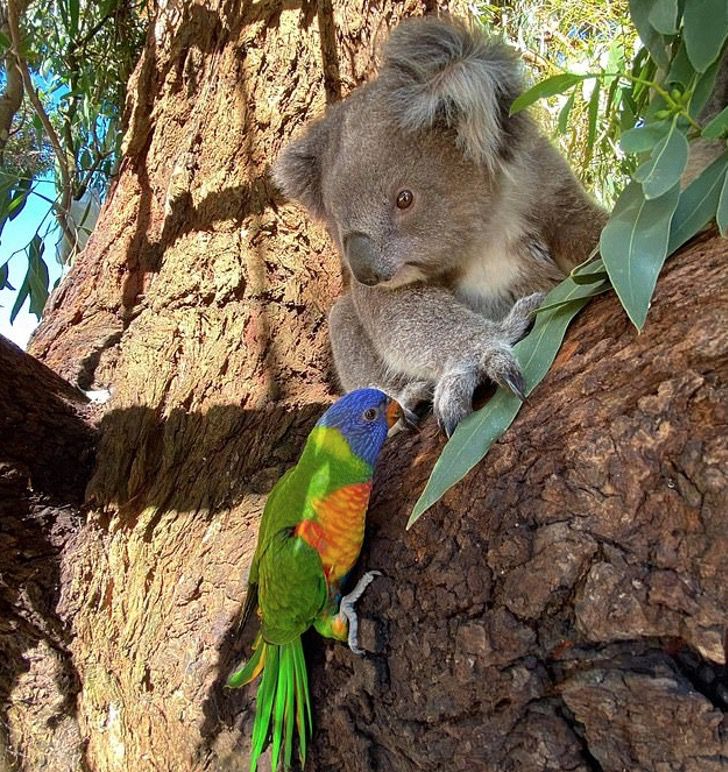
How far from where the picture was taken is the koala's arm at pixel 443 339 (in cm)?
134

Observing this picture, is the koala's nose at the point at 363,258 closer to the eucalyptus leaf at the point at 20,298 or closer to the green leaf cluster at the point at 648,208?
the green leaf cluster at the point at 648,208

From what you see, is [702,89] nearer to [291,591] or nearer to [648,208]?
[648,208]

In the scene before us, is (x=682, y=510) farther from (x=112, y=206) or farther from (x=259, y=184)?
(x=112, y=206)

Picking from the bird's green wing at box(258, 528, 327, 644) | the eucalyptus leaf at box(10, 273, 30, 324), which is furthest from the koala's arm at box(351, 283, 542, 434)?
the eucalyptus leaf at box(10, 273, 30, 324)

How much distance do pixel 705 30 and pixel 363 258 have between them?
830 mm

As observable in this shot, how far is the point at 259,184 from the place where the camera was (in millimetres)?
2365

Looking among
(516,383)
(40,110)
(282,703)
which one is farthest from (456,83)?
(40,110)

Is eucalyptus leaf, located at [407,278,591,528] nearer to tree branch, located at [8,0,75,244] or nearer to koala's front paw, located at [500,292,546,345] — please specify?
koala's front paw, located at [500,292,546,345]

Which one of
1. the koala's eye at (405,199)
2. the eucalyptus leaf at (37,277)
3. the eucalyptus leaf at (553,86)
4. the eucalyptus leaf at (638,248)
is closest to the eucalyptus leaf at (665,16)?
the eucalyptus leaf at (553,86)

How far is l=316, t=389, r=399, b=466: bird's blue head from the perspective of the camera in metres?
1.35

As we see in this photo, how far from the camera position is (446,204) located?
66.5 inches

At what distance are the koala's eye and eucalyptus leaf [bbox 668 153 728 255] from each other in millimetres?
696

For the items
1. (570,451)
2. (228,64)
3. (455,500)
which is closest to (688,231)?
(570,451)

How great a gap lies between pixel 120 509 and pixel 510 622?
1.17 m
